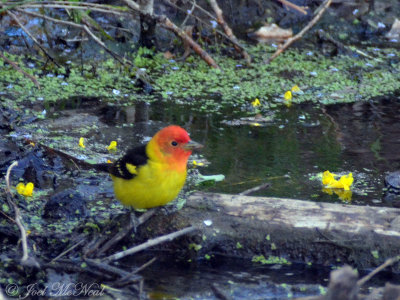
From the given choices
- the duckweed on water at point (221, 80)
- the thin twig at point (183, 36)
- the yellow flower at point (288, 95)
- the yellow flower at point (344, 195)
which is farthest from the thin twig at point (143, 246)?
the thin twig at point (183, 36)

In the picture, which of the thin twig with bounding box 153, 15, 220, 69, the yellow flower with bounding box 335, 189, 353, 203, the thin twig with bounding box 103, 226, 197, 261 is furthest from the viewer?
the thin twig with bounding box 153, 15, 220, 69

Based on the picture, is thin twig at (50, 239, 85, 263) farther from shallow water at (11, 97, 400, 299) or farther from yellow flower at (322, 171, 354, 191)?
yellow flower at (322, 171, 354, 191)

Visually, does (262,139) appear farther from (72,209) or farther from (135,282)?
(135,282)

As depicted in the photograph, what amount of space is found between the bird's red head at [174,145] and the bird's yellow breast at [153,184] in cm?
9

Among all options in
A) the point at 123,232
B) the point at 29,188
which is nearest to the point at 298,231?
the point at 123,232

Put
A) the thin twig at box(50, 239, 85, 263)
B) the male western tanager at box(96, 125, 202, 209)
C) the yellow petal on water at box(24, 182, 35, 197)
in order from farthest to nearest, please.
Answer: the yellow petal on water at box(24, 182, 35, 197) → the male western tanager at box(96, 125, 202, 209) → the thin twig at box(50, 239, 85, 263)

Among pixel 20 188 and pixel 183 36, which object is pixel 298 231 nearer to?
pixel 20 188

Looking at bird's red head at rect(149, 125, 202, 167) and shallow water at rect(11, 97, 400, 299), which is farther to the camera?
bird's red head at rect(149, 125, 202, 167)

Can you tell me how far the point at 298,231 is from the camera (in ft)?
12.7

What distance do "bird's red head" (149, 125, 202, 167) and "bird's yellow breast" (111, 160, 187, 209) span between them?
86 millimetres

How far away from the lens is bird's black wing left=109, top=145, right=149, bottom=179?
12.8 ft

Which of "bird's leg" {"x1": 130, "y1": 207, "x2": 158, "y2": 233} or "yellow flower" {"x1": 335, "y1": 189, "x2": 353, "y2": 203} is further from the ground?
"bird's leg" {"x1": 130, "y1": 207, "x2": 158, "y2": 233}

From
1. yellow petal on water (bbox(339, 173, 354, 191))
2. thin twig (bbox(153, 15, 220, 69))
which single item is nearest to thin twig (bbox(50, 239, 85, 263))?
yellow petal on water (bbox(339, 173, 354, 191))

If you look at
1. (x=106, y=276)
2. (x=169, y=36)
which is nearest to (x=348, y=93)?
(x=169, y=36)
